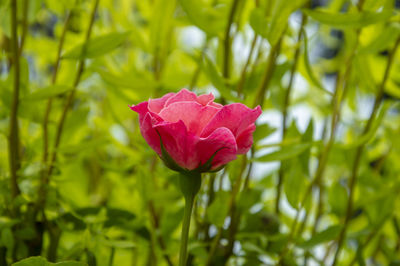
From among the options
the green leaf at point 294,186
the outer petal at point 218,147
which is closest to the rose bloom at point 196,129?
the outer petal at point 218,147

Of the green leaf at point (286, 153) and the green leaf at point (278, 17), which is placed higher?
the green leaf at point (278, 17)

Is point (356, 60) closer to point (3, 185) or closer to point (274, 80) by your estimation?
point (274, 80)

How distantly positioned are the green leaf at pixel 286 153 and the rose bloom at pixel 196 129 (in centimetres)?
7

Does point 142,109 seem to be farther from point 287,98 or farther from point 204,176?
point 287,98

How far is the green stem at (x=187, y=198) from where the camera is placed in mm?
193

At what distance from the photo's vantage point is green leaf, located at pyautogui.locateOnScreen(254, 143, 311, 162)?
26 cm

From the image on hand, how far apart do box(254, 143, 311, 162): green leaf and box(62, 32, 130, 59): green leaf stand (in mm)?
109

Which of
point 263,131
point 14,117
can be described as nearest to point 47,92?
point 14,117

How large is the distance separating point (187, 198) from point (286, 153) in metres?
0.09

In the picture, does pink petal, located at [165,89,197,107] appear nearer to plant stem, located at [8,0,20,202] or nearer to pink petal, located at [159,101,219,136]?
pink petal, located at [159,101,219,136]

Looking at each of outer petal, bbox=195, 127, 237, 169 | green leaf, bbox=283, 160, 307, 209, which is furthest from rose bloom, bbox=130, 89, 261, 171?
green leaf, bbox=283, 160, 307, 209

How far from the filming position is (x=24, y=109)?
0.96 feet

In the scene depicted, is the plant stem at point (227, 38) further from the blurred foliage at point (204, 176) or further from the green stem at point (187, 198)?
the green stem at point (187, 198)

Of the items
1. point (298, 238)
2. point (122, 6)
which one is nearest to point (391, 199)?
point (298, 238)
